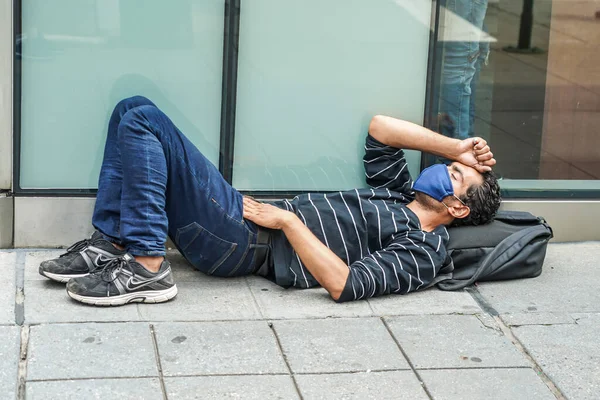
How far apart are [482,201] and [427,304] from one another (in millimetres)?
595

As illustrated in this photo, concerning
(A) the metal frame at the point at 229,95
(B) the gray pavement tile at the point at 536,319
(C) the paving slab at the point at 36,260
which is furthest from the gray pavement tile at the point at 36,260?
(B) the gray pavement tile at the point at 536,319

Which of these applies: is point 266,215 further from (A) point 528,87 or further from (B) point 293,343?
(A) point 528,87

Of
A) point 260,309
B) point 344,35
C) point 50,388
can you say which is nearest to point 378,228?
point 260,309

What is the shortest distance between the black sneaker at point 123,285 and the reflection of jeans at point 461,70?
1.82 metres

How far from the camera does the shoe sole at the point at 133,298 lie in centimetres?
427

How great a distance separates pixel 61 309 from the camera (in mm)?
4238

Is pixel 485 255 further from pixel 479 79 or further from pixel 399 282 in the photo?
pixel 479 79

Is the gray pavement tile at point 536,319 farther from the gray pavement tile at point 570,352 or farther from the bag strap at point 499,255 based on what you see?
the bag strap at point 499,255

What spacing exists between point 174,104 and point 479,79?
164cm

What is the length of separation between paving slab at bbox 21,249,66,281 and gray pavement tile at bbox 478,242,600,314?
6.87 feet

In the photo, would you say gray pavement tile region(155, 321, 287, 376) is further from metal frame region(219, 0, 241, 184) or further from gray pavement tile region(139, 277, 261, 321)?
metal frame region(219, 0, 241, 184)

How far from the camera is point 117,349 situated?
3893mm

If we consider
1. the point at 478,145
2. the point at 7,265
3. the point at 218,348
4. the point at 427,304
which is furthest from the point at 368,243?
the point at 7,265

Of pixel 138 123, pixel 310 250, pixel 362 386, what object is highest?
pixel 138 123
